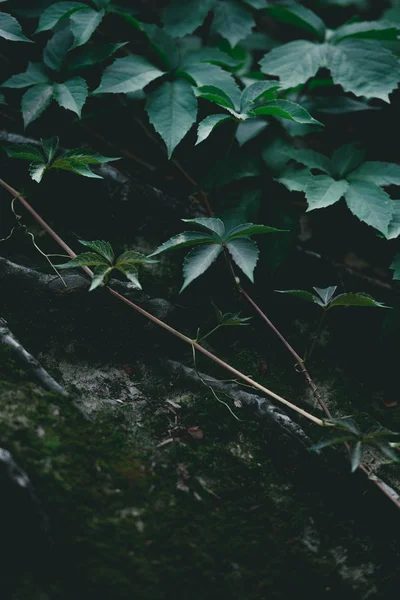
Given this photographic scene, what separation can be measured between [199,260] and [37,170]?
0.60 m

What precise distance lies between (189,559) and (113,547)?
7.6 inches

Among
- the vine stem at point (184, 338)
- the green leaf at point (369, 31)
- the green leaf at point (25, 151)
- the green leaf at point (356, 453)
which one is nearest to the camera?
the green leaf at point (356, 453)

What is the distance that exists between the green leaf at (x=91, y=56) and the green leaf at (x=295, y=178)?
776mm

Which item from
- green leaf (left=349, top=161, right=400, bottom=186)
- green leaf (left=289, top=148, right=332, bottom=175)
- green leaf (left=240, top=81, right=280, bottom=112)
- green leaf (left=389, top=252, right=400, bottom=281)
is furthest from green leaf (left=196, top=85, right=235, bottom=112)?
green leaf (left=389, top=252, right=400, bottom=281)

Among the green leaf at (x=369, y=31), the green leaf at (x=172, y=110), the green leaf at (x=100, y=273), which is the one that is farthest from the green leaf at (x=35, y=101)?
the green leaf at (x=369, y=31)

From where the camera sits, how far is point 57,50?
1791 millimetres

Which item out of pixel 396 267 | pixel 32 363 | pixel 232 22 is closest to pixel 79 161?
pixel 32 363

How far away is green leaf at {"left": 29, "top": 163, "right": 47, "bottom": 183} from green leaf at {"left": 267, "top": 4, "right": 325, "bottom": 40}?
1.24 m

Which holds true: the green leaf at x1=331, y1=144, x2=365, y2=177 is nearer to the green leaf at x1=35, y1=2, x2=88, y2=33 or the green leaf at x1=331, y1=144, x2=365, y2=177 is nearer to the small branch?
the green leaf at x1=35, y1=2, x2=88, y2=33

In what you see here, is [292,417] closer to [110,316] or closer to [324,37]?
[110,316]

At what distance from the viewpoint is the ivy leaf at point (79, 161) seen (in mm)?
1544

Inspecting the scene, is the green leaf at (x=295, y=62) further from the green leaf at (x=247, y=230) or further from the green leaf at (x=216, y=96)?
the green leaf at (x=247, y=230)

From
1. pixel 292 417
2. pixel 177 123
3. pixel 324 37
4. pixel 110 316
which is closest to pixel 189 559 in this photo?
pixel 292 417

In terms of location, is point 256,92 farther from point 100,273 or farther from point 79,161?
point 100,273
